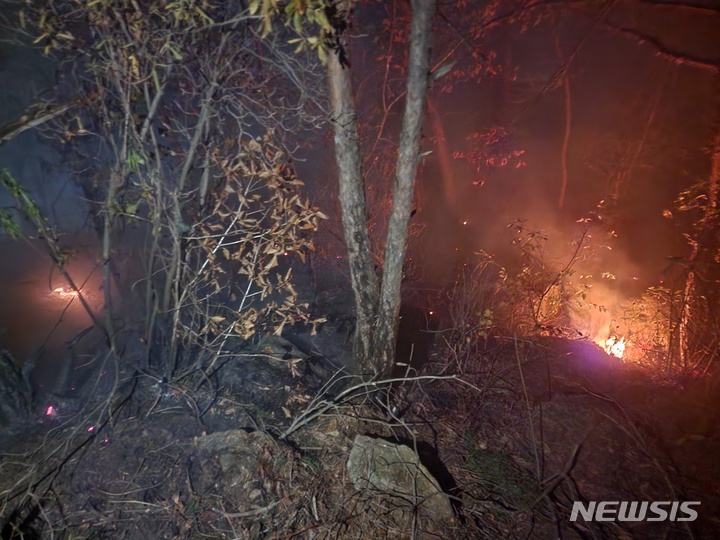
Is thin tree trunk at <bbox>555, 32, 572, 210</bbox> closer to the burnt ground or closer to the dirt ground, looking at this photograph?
the burnt ground

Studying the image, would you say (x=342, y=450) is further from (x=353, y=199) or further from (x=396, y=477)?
(x=353, y=199)

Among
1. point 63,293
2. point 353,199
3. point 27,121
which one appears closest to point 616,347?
point 353,199

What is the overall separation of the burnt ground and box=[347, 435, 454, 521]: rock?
111 millimetres

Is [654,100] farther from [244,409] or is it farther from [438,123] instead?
[244,409]

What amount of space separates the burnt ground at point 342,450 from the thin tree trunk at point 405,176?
0.73 metres

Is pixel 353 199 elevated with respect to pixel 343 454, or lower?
elevated

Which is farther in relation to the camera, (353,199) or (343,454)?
(353,199)

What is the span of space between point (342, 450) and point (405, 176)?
11.1ft

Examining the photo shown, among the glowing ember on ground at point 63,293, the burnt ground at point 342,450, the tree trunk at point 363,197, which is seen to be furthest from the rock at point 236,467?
the glowing ember on ground at point 63,293

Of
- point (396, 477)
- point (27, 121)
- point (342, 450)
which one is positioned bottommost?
point (342, 450)

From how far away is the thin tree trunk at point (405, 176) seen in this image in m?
3.84

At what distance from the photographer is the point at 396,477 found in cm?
393

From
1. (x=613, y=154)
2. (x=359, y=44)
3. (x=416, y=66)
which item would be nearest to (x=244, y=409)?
(x=416, y=66)

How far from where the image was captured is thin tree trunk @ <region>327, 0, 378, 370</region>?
4.20 meters
